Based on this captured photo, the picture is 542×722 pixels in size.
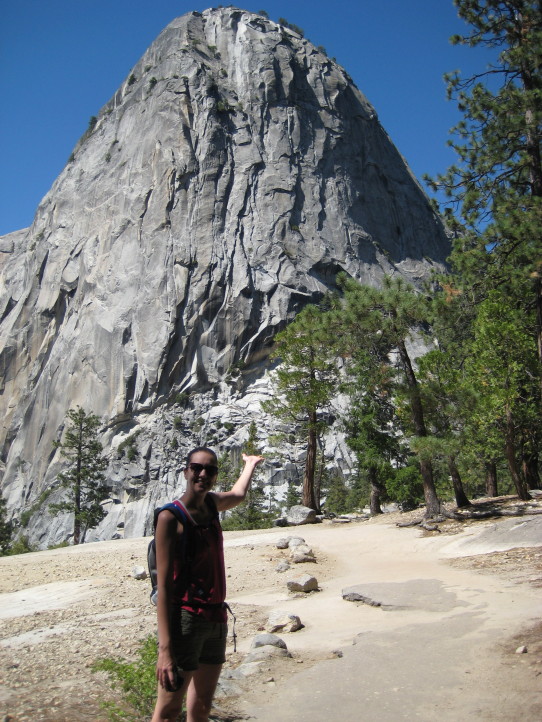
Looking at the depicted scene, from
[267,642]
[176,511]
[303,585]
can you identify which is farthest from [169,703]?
[303,585]

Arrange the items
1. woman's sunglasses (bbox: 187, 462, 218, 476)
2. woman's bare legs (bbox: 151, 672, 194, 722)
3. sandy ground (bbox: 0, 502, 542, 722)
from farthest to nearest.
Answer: sandy ground (bbox: 0, 502, 542, 722), woman's sunglasses (bbox: 187, 462, 218, 476), woman's bare legs (bbox: 151, 672, 194, 722)

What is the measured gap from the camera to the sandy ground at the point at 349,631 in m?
4.05

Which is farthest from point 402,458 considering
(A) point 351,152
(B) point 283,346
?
(A) point 351,152

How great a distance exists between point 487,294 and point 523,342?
105 inches

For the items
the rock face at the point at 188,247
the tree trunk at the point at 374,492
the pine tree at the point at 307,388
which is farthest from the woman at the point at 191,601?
the rock face at the point at 188,247

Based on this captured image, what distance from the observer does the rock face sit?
53688mm

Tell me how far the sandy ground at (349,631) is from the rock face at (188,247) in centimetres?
3667

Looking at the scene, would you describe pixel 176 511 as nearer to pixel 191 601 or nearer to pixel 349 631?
pixel 191 601

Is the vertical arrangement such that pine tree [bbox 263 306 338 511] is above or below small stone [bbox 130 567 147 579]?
above

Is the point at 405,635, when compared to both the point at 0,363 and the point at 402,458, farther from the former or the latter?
the point at 0,363

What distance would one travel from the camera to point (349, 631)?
5969 millimetres

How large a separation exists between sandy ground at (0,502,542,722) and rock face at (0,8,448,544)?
3667 cm

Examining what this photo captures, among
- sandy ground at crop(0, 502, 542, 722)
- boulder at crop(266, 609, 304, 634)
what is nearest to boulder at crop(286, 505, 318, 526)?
sandy ground at crop(0, 502, 542, 722)

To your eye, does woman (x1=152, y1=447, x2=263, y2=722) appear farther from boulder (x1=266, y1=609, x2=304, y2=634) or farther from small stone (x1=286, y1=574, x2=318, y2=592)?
small stone (x1=286, y1=574, x2=318, y2=592)
